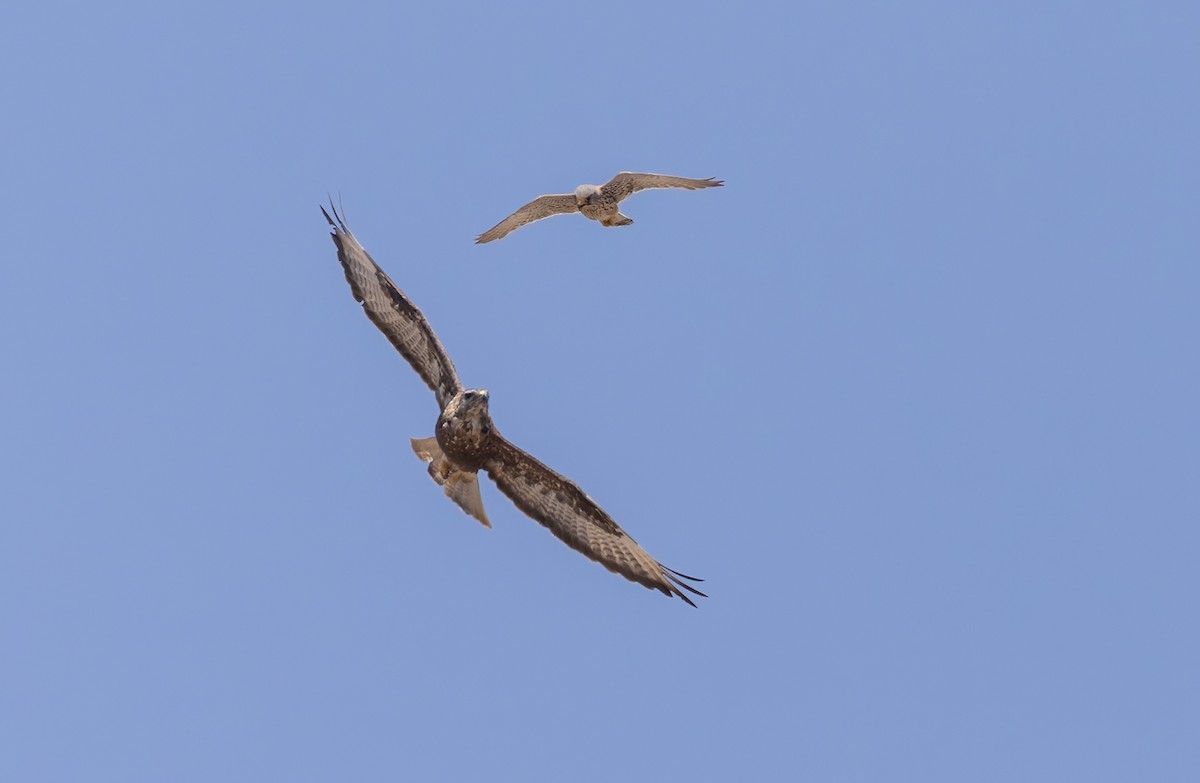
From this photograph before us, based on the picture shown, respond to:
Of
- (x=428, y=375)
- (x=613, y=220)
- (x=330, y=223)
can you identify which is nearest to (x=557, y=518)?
(x=428, y=375)

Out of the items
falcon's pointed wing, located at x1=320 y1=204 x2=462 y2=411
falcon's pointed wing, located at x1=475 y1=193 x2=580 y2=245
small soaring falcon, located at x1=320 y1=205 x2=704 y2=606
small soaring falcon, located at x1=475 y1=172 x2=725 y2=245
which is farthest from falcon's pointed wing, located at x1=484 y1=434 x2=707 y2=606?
falcon's pointed wing, located at x1=475 y1=193 x2=580 y2=245

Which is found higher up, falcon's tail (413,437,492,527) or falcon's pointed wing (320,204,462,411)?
falcon's pointed wing (320,204,462,411)

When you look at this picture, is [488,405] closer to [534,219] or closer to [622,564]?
[622,564]

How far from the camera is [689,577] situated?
11703 millimetres

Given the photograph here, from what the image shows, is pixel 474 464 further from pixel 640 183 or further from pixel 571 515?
pixel 640 183

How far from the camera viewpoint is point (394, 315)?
1240 centimetres

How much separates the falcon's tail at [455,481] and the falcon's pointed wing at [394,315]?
0.43 metres

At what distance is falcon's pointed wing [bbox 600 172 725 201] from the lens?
55.7ft

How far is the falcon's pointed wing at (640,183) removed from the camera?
55.7 feet

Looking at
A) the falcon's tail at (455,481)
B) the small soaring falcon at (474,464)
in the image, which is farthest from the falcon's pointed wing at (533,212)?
the falcon's tail at (455,481)

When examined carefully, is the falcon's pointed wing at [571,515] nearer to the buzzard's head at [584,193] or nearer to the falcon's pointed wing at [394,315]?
the falcon's pointed wing at [394,315]

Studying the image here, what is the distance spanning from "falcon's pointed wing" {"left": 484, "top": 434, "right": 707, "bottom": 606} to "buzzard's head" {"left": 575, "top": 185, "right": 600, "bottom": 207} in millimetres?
5802

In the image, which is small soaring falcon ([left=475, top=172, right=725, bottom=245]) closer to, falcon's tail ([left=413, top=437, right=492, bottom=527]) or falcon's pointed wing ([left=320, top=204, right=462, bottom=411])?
falcon's pointed wing ([left=320, top=204, right=462, bottom=411])

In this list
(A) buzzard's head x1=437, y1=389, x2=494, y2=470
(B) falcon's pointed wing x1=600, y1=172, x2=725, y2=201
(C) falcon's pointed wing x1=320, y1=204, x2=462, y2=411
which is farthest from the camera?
(B) falcon's pointed wing x1=600, y1=172, x2=725, y2=201
